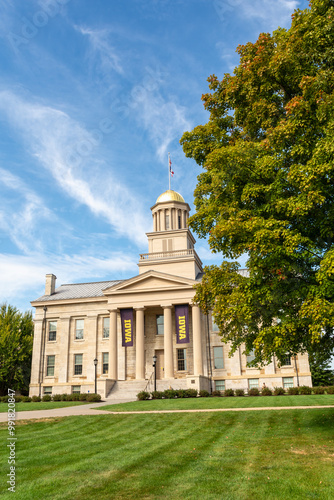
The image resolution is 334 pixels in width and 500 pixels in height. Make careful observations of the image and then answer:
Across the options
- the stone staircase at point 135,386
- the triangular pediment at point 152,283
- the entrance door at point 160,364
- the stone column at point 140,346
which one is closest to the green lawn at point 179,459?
the stone staircase at point 135,386

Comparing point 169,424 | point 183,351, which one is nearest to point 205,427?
point 169,424

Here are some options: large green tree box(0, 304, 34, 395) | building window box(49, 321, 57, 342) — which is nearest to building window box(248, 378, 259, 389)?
building window box(49, 321, 57, 342)

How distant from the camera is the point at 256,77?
44.8 feet

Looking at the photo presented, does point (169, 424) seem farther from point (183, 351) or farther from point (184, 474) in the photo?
point (183, 351)

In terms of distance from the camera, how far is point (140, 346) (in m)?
43.3

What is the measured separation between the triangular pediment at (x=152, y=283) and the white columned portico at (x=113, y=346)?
8.73ft

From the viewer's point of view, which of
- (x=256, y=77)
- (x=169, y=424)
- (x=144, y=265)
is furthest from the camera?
(x=144, y=265)

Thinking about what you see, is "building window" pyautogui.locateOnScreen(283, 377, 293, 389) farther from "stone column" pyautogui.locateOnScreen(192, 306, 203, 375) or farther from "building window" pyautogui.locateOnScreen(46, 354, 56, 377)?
"building window" pyautogui.locateOnScreen(46, 354, 56, 377)

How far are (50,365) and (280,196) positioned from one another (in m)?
44.7

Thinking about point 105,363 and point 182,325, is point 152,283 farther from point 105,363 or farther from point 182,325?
point 105,363

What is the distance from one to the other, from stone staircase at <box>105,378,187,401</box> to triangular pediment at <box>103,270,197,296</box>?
9.74 m

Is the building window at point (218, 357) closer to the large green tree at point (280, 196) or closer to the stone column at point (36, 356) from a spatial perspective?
the stone column at point (36, 356)

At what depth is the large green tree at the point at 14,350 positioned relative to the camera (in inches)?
1976

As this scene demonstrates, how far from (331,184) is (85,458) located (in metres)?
10.2
